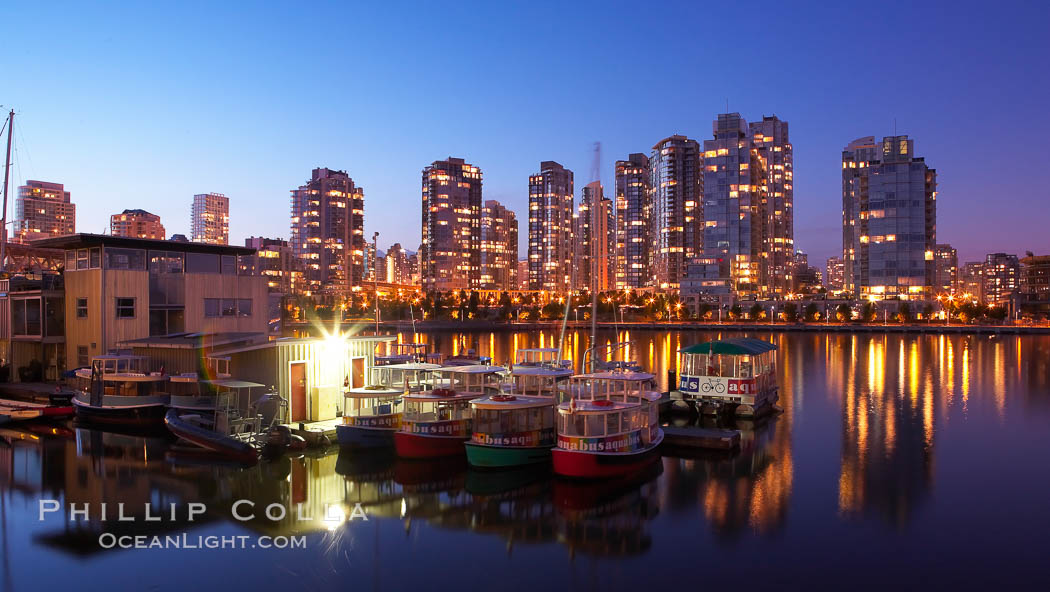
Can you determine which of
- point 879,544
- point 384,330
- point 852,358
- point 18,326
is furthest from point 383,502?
point 384,330

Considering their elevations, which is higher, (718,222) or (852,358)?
(718,222)

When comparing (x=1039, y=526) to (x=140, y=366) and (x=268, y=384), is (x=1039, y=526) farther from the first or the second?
(x=140, y=366)

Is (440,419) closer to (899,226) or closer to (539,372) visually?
(539,372)

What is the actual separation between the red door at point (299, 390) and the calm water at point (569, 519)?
2.89 meters

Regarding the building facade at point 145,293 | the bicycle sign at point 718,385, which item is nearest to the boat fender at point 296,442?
the building facade at point 145,293

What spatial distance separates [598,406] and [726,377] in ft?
49.0

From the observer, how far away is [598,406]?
22469 mm

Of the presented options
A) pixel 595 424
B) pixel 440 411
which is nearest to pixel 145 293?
pixel 440 411

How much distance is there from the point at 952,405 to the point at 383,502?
37.3 metres

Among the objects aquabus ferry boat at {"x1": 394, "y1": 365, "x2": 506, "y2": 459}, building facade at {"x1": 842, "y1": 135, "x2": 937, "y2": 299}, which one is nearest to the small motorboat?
aquabus ferry boat at {"x1": 394, "y1": 365, "x2": 506, "y2": 459}

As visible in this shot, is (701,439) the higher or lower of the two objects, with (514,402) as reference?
lower

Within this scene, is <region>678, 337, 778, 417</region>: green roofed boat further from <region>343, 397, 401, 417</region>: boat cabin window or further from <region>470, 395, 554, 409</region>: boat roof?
<region>343, 397, 401, 417</region>: boat cabin window

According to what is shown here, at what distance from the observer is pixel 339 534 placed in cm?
1780

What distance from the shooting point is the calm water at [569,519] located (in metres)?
15.6
